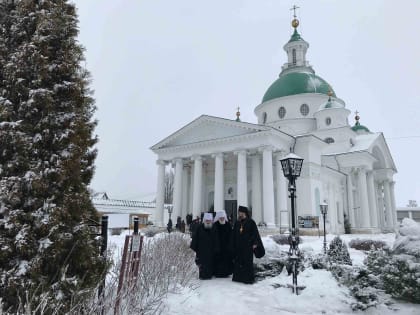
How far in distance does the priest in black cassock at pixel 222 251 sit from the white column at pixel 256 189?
19611 millimetres

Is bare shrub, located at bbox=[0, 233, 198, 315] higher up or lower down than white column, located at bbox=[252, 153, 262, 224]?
lower down

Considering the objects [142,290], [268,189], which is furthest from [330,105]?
[142,290]

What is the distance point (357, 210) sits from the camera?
121 ft

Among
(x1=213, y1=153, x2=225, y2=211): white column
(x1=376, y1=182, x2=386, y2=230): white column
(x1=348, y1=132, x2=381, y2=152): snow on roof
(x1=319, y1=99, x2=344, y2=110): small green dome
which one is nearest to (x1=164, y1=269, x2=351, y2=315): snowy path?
(x1=213, y1=153, x2=225, y2=211): white column

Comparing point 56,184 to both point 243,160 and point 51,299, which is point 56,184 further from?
point 243,160

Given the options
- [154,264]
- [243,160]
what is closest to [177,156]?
[243,160]

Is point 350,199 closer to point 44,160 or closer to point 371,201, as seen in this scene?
point 371,201

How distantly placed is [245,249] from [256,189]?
840 inches

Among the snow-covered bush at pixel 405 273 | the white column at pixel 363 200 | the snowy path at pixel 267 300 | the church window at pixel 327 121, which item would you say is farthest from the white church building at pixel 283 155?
the snow-covered bush at pixel 405 273

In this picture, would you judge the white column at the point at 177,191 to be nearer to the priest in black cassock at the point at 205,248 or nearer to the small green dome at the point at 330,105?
the small green dome at the point at 330,105

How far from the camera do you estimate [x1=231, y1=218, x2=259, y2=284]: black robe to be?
292 inches

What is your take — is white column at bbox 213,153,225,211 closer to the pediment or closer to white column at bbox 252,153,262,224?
the pediment

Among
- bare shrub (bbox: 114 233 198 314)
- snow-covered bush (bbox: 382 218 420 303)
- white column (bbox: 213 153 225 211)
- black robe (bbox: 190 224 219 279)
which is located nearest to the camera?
bare shrub (bbox: 114 233 198 314)

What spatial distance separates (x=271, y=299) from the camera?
634 centimetres
